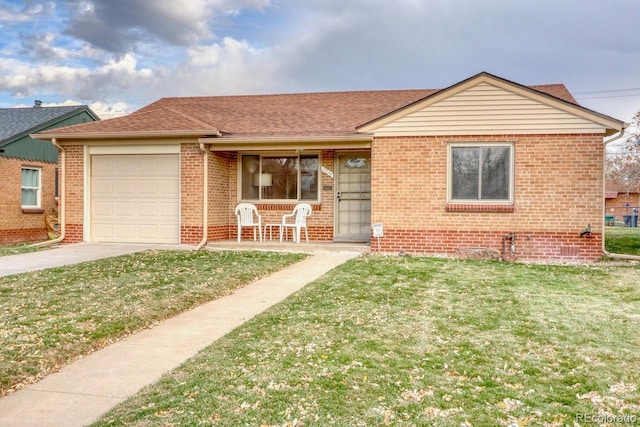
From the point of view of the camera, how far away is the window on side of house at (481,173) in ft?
35.2

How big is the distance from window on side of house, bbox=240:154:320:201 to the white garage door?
1.95 meters

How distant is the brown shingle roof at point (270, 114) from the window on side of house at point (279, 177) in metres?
0.96

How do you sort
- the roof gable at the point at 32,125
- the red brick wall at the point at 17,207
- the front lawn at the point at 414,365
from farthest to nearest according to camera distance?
1. the roof gable at the point at 32,125
2. the red brick wall at the point at 17,207
3. the front lawn at the point at 414,365

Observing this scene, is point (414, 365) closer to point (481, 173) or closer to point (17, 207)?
point (481, 173)

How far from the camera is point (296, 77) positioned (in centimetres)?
2319

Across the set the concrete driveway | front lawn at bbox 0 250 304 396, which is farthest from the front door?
the concrete driveway

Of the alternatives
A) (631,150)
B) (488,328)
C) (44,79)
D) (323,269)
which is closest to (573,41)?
(631,150)

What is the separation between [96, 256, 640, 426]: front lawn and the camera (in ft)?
10.2

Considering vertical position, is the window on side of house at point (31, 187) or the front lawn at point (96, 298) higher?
the window on side of house at point (31, 187)

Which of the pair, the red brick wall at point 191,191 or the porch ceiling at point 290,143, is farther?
the red brick wall at point 191,191

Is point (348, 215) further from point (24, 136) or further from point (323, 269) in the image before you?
point (24, 136)

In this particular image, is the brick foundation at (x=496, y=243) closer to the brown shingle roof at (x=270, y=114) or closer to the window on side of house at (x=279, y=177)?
the brown shingle roof at (x=270, y=114)

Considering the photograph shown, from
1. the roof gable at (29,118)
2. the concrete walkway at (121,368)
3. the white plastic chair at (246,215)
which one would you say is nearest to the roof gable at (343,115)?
the white plastic chair at (246,215)

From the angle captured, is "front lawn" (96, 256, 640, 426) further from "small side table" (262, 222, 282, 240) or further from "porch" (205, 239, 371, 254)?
"small side table" (262, 222, 282, 240)
